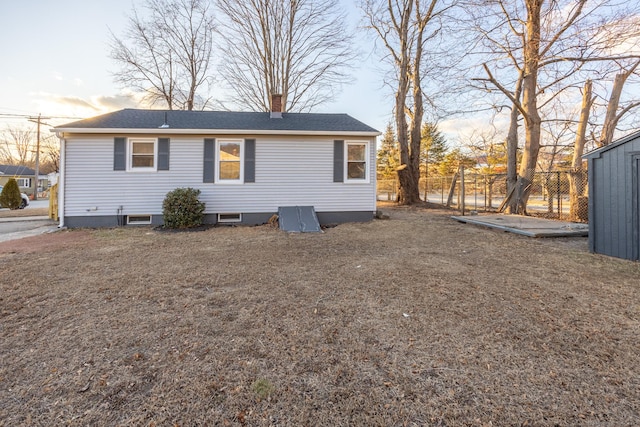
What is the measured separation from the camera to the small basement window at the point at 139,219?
8.52 meters

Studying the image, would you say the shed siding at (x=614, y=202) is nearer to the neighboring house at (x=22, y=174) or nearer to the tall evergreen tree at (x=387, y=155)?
the tall evergreen tree at (x=387, y=155)

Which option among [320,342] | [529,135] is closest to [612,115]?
[529,135]

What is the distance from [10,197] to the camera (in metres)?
15.5

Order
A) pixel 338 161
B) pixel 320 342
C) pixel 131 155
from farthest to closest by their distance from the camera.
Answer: pixel 338 161, pixel 131 155, pixel 320 342

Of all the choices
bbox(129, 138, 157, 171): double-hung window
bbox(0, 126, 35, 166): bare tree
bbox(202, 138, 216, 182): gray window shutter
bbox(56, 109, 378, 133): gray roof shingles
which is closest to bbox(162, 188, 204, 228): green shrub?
bbox(202, 138, 216, 182): gray window shutter

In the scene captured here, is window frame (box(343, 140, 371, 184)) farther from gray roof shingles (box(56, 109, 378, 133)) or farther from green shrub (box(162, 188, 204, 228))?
green shrub (box(162, 188, 204, 228))

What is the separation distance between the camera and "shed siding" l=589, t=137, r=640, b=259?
14.8 ft

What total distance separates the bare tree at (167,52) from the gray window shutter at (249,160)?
10707 mm

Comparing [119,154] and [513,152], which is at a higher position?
[513,152]

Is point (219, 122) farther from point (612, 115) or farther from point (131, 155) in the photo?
point (612, 115)

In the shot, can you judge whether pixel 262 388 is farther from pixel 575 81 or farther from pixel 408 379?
pixel 575 81

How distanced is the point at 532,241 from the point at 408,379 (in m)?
5.93

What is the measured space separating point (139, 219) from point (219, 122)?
388 cm

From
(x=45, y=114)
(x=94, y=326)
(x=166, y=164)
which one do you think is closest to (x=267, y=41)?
(x=166, y=164)
